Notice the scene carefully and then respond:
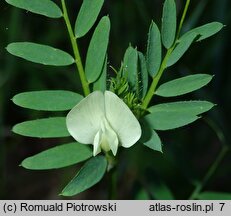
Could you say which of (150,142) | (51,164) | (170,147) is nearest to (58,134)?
(51,164)

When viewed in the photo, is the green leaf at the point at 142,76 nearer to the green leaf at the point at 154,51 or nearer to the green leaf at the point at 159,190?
the green leaf at the point at 154,51

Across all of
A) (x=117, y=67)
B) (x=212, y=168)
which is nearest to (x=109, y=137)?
(x=212, y=168)

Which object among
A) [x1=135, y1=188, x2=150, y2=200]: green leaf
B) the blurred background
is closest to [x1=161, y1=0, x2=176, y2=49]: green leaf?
[x1=135, y1=188, x2=150, y2=200]: green leaf

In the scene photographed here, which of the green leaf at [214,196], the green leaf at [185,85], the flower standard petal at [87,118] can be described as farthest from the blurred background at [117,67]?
the flower standard petal at [87,118]

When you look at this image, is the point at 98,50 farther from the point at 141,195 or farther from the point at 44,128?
the point at 141,195

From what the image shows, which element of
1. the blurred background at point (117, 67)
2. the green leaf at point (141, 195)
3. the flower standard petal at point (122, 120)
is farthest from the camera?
the blurred background at point (117, 67)
